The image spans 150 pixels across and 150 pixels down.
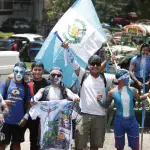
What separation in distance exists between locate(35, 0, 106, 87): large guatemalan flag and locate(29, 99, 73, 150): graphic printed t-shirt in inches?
50.1

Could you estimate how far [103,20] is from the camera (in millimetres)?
41844

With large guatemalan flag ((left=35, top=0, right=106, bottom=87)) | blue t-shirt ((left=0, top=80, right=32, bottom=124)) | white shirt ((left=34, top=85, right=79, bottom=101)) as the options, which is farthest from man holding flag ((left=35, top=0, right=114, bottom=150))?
blue t-shirt ((left=0, top=80, right=32, bottom=124))

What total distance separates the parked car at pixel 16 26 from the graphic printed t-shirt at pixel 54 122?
3394cm

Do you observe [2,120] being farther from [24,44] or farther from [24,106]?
[24,44]

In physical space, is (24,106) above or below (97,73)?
below

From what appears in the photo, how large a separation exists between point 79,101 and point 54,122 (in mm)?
466

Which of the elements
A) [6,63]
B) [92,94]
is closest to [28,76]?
[92,94]

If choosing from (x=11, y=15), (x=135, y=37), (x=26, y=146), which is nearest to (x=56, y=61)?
(x=26, y=146)

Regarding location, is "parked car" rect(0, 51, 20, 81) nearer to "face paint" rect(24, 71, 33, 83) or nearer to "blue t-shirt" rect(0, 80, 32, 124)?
"face paint" rect(24, 71, 33, 83)

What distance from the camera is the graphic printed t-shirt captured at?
21.3ft

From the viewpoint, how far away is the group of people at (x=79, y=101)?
21.5ft

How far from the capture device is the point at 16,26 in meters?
40.4

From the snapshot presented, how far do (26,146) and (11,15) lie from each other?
39420 mm

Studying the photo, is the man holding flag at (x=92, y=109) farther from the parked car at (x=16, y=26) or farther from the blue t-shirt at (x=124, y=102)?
the parked car at (x=16, y=26)
